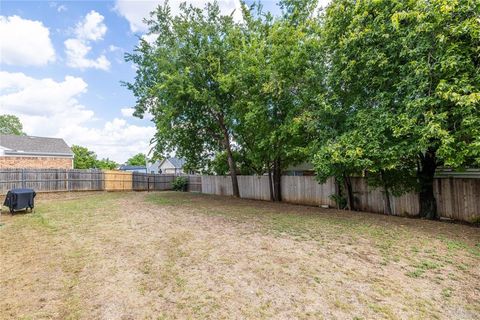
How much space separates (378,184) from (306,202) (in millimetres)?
3643

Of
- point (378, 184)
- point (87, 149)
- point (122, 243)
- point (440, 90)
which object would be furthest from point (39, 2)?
point (87, 149)

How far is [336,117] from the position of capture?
7668mm

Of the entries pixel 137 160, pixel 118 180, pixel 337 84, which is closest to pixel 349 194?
pixel 337 84

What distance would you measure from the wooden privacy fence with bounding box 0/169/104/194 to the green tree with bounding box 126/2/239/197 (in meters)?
7.51

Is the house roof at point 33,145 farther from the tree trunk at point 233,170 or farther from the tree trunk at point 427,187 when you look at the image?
the tree trunk at point 427,187

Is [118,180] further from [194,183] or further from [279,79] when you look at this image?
[279,79]

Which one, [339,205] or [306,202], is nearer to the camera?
[339,205]

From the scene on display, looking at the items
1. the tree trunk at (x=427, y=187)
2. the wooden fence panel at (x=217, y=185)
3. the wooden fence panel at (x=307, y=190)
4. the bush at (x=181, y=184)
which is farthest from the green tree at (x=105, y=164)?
the tree trunk at (x=427, y=187)

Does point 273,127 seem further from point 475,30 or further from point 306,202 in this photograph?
point 475,30

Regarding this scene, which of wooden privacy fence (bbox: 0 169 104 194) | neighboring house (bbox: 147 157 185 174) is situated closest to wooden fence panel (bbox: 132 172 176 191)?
wooden privacy fence (bbox: 0 169 104 194)

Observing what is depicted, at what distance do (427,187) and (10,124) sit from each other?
170ft

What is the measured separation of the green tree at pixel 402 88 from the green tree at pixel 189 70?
460 centimetres

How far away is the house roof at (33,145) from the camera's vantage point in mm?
21141

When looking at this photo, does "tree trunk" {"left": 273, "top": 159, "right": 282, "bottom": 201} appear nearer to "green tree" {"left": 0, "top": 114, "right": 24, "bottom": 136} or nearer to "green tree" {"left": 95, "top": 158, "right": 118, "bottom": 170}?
"green tree" {"left": 95, "top": 158, "right": 118, "bottom": 170}
